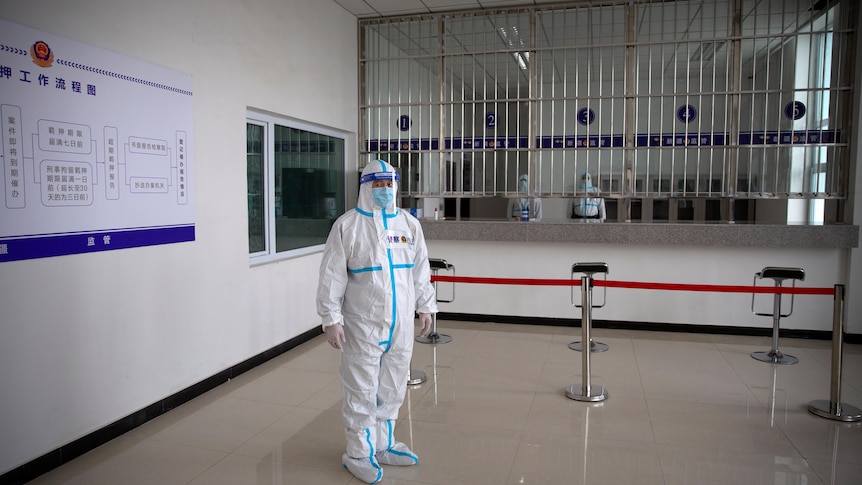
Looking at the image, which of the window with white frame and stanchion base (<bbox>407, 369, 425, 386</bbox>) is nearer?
stanchion base (<bbox>407, 369, 425, 386</bbox>)

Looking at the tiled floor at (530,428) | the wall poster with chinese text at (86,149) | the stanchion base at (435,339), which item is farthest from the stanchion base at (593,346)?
the wall poster with chinese text at (86,149)

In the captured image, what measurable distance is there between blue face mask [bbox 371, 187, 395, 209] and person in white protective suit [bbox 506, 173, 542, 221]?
11.3 feet

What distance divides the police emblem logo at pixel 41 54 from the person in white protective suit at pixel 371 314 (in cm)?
159

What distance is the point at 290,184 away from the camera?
527 centimetres

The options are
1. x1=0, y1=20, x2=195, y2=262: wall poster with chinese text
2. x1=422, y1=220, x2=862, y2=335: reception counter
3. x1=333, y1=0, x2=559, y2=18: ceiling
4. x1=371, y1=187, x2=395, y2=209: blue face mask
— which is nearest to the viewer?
x1=0, y1=20, x2=195, y2=262: wall poster with chinese text

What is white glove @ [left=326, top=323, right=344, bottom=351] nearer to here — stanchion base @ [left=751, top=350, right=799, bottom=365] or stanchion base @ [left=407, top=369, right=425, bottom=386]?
stanchion base @ [left=407, top=369, right=425, bottom=386]

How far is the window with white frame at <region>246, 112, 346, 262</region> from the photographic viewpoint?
476 cm

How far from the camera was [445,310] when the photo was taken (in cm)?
639

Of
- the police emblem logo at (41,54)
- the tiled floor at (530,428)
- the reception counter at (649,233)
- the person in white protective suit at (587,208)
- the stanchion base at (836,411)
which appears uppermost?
the police emblem logo at (41,54)

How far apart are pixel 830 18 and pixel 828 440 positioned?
4.54m

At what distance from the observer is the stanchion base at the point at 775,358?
4730mm

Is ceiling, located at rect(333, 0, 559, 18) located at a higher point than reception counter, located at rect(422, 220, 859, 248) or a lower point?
higher

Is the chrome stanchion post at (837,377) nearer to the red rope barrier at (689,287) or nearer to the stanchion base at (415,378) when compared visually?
the red rope barrier at (689,287)

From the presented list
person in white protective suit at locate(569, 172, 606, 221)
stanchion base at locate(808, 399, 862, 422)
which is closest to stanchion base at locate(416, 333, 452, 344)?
person in white protective suit at locate(569, 172, 606, 221)
